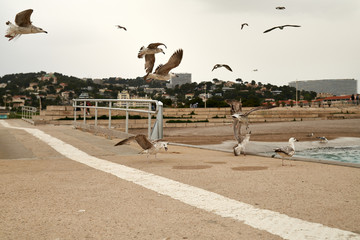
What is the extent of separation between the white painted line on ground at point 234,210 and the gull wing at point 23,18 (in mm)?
3082

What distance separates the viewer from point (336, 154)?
10641 mm

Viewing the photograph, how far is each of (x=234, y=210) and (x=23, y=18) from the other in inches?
211

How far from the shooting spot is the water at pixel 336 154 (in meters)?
9.67

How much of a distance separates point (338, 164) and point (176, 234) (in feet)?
15.3

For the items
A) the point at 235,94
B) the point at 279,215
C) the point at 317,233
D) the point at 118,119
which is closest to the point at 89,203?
the point at 279,215

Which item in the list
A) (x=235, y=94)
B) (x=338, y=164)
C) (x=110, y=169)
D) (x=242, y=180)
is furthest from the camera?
(x=235, y=94)

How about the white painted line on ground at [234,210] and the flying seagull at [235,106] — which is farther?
the flying seagull at [235,106]

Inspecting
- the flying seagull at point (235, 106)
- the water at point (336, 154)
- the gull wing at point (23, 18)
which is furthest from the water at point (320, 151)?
the gull wing at point (23, 18)

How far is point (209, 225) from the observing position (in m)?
3.16

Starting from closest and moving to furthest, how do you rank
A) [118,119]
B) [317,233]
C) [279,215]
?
[317,233] < [279,215] < [118,119]

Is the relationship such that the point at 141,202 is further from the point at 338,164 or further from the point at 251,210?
the point at 338,164

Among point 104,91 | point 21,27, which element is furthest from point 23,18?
point 104,91

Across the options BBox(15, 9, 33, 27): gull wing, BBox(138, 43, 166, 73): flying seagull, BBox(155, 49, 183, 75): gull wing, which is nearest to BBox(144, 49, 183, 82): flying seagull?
BBox(155, 49, 183, 75): gull wing

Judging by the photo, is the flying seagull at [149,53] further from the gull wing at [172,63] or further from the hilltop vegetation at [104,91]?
the hilltop vegetation at [104,91]
